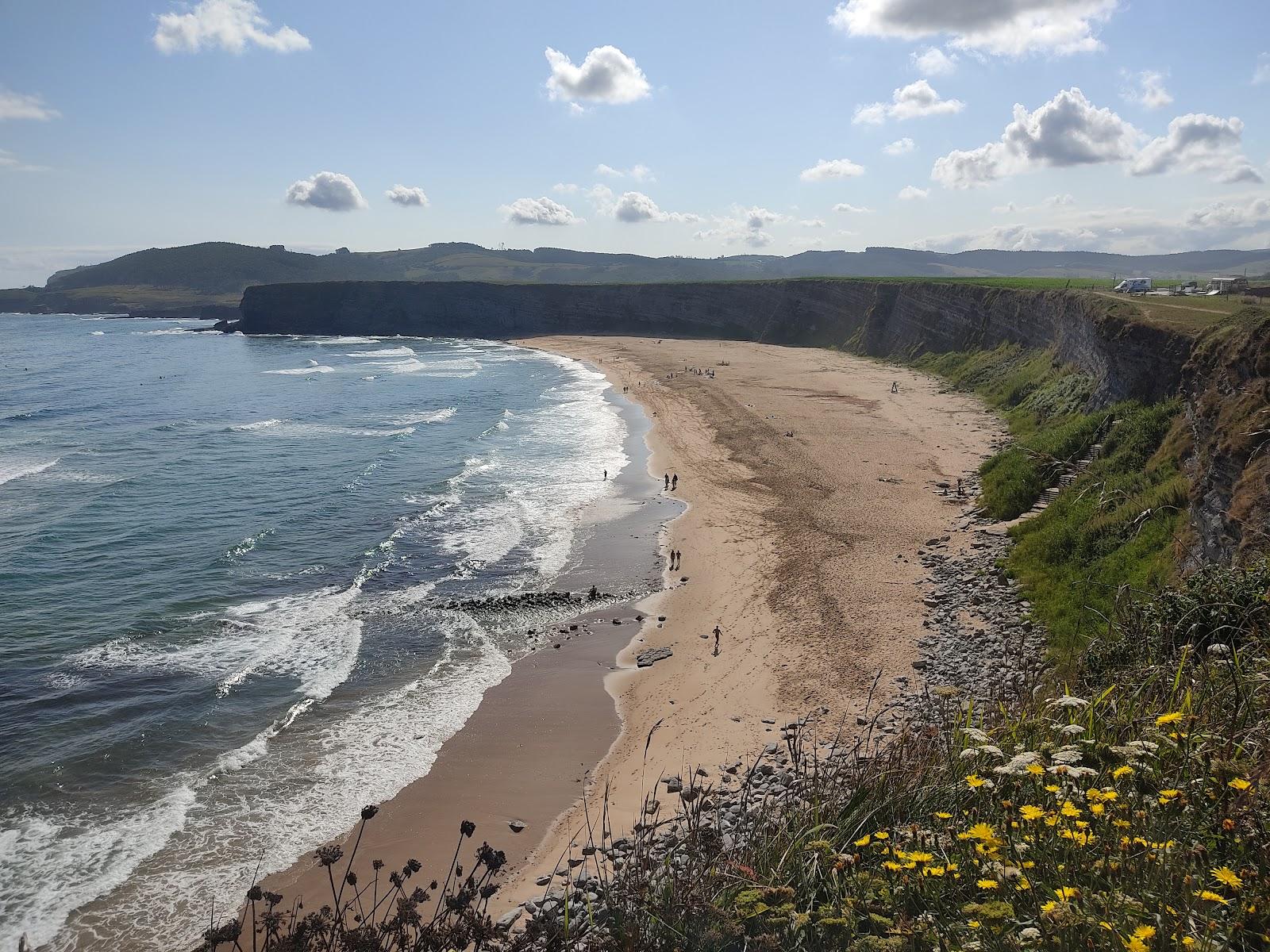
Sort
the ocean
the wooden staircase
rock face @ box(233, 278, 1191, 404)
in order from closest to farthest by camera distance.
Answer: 1. the ocean
2. the wooden staircase
3. rock face @ box(233, 278, 1191, 404)

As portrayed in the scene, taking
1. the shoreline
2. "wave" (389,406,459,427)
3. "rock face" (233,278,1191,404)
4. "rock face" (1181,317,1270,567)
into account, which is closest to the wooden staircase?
"rock face" (233,278,1191,404)

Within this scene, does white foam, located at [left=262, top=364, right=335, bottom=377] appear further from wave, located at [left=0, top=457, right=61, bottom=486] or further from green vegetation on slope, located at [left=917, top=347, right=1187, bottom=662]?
green vegetation on slope, located at [left=917, top=347, right=1187, bottom=662]

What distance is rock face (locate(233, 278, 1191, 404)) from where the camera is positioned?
30.3m

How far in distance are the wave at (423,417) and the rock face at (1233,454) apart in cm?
4199

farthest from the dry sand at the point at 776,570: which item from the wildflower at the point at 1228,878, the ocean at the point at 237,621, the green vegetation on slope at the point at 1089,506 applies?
the wildflower at the point at 1228,878

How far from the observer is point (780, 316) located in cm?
9744

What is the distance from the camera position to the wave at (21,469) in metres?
35.7

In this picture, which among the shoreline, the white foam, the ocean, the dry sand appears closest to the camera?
the shoreline

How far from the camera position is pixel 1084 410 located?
31766 millimetres

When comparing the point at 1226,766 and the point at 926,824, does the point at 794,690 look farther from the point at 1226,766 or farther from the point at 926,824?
the point at 1226,766

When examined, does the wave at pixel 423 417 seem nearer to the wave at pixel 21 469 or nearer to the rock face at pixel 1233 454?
the wave at pixel 21 469

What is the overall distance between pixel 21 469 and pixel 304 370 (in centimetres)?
4346

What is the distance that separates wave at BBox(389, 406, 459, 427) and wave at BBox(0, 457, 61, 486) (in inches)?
706

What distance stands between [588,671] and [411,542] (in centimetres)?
1103
